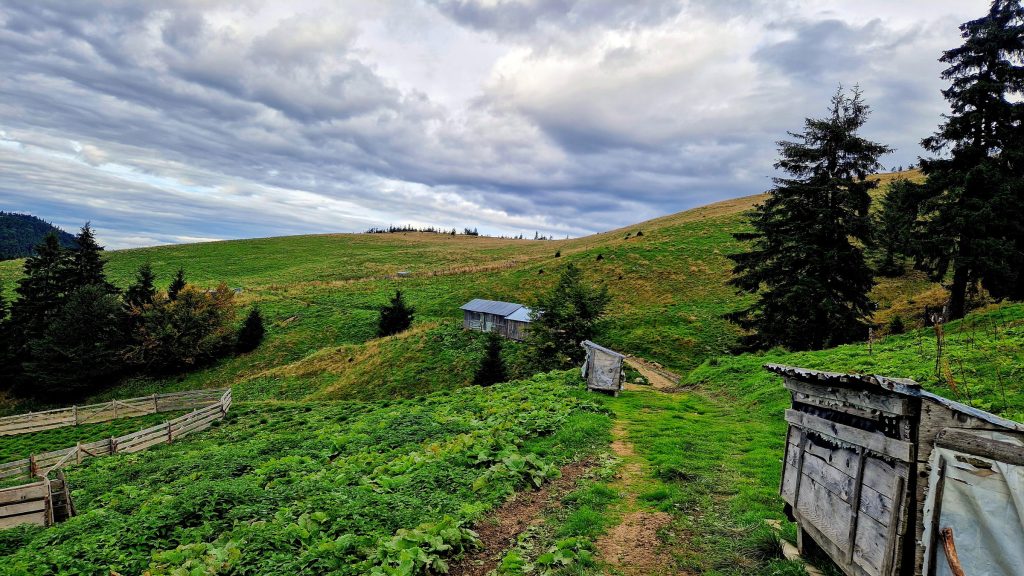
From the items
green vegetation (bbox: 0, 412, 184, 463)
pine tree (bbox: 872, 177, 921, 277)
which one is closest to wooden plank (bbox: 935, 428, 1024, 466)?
pine tree (bbox: 872, 177, 921, 277)

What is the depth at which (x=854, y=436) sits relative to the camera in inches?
225

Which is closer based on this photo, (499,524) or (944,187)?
(499,524)

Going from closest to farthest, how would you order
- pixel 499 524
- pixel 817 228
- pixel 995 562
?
1. pixel 995 562
2. pixel 499 524
3. pixel 817 228

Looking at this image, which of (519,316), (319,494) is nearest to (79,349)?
(519,316)

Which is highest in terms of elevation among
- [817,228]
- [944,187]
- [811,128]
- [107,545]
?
[811,128]

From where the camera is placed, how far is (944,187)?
886 inches

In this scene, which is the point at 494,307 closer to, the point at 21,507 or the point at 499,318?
the point at 499,318

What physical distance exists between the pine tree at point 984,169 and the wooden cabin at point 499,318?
27.1 m

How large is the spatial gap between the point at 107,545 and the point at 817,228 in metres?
27.5

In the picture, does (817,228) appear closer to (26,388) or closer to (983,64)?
(983,64)

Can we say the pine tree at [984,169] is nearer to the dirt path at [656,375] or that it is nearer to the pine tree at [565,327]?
the dirt path at [656,375]

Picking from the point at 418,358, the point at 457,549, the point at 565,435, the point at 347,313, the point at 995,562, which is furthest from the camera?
the point at 347,313

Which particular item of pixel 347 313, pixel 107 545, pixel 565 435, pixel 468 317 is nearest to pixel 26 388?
pixel 347 313

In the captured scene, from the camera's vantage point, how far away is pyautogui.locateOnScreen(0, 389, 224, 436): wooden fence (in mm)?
29483
